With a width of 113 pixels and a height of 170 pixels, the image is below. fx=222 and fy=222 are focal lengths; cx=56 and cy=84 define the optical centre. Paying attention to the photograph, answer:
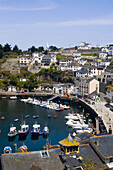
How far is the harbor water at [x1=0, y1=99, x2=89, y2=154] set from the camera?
121 ft

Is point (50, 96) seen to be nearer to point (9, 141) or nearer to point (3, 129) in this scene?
point (3, 129)

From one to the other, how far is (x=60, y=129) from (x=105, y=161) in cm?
2412

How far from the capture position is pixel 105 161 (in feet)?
63.9

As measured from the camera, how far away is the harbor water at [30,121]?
121ft

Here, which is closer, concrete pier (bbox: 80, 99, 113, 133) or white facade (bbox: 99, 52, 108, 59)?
concrete pier (bbox: 80, 99, 113, 133)

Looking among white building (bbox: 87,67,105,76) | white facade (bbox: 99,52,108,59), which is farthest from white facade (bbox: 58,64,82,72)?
white facade (bbox: 99,52,108,59)

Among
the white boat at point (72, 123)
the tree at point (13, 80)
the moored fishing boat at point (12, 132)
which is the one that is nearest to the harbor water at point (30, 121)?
the moored fishing boat at point (12, 132)

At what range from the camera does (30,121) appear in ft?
158

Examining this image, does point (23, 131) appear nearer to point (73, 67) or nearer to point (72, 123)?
point (72, 123)

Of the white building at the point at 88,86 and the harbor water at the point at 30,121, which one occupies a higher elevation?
the white building at the point at 88,86

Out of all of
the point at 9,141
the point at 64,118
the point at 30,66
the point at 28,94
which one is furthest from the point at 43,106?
the point at 30,66

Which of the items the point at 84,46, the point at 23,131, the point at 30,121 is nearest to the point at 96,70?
the point at 30,121

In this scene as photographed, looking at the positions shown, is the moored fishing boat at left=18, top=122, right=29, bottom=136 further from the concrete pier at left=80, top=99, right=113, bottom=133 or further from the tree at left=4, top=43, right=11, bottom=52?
the tree at left=4, top=43, right=11, bottom=52

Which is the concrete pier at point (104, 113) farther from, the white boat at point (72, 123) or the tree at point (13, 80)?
the tree at point (13, 80)
